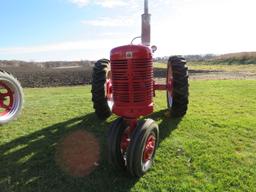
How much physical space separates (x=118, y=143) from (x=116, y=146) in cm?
6

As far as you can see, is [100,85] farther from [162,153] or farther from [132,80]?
[132,80]

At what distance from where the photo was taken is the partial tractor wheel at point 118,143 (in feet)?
15.0

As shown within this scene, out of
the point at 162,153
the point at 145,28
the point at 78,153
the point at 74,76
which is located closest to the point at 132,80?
the point at 162,153

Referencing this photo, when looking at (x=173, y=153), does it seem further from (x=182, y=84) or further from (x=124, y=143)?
(x=182, y=84)

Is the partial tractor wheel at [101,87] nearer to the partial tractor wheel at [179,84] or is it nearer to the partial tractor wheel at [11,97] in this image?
the partial tractor wheel at [179,84]

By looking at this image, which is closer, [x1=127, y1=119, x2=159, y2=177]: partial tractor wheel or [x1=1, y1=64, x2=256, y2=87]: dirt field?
[x1=127, y1=119, x2=159, y2=177]: partial tractor wheel

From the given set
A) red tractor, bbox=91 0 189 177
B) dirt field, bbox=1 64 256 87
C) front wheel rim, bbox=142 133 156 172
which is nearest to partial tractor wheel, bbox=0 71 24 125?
red tractor, bbox=91 0 189 177

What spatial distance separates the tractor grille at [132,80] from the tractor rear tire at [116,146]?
0.37 metres

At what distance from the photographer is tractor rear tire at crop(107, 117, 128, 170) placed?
4.55 m

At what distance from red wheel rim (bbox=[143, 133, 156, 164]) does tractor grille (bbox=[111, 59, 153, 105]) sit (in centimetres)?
52

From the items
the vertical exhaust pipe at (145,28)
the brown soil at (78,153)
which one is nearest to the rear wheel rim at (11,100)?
the brown soil at (78,153)

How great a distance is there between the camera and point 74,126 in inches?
274

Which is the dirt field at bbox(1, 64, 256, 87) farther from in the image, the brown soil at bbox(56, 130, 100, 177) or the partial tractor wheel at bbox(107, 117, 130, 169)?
the partial tractor wheel at bbox(107, 117, 130, 169)

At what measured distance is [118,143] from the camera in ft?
15.1
